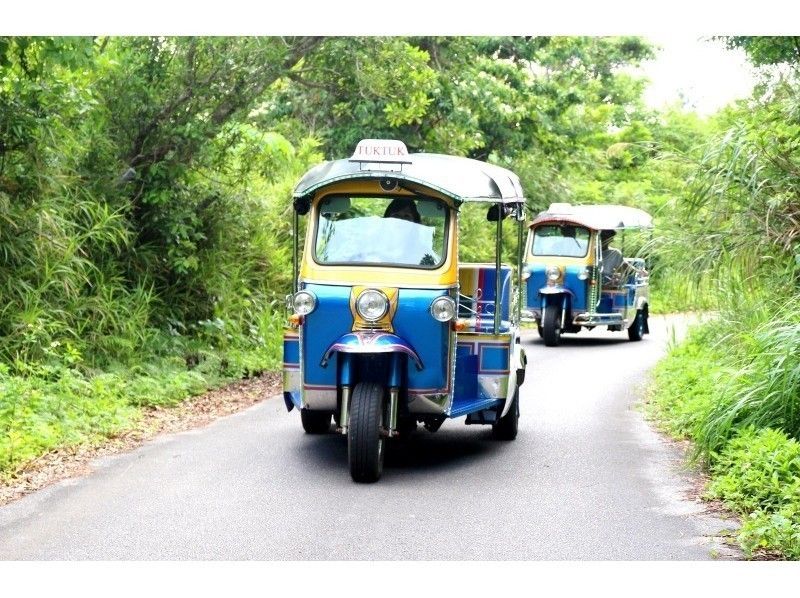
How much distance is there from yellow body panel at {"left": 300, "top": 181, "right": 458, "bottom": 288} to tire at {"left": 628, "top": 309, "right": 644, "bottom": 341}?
1402cm

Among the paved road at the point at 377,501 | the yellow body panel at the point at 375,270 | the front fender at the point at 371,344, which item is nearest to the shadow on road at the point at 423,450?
the paved road at the point at 377,501

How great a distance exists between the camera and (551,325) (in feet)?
70.5

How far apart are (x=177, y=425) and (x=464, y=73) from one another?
12.0m

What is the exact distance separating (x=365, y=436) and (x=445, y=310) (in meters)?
1.22

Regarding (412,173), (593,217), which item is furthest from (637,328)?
(412,173)

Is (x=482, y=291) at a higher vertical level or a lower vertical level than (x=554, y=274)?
higher

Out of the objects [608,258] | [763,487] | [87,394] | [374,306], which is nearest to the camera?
[763,487]

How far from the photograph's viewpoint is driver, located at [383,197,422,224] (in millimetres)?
10117

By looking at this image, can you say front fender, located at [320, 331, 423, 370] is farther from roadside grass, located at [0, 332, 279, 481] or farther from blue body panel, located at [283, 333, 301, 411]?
roadside grass, located at [0, 332, 279, 481]

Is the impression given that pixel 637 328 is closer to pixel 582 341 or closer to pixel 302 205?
pixel 582 341

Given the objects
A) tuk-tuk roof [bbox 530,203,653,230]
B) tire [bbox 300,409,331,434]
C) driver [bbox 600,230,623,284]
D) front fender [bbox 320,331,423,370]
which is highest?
tuk-tuk roof [bbox 530,203,653,230]

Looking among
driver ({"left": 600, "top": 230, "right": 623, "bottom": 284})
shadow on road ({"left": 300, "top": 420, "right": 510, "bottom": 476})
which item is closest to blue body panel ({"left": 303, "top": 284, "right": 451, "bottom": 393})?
shadow on road ({"left": 300, "top": 420, "right": 510, "bottom": 476})

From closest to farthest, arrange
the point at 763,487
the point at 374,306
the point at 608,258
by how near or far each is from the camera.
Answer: the point at 763,487 → the point at 374,306 → the point at 608,258

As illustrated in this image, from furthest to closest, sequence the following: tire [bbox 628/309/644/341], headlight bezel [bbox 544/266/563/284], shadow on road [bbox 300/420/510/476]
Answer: tire [bbox 628/309/644/341] < headlight bezel [bbox 544/266/563/284] < shadow on road [bbox 300/420/510/476]
